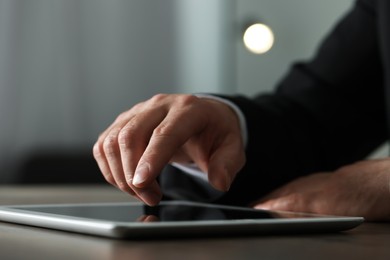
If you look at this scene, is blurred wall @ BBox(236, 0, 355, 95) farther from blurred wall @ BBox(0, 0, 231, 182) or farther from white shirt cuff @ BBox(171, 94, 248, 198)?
white shirt cuff @ BBox(171, 94, 248, 198)

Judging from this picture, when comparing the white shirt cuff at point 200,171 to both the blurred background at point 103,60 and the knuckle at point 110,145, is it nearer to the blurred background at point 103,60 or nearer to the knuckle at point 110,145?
the knuckle at point 110,145

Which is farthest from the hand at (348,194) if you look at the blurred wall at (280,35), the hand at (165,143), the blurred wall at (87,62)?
the blurred wall at (87,62)

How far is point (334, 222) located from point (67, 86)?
7.86ft

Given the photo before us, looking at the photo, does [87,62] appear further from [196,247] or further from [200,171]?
[196,247]

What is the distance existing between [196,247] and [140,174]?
16 cm

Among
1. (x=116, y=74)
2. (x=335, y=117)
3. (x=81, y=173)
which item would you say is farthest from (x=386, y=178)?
(x=116, y=74)

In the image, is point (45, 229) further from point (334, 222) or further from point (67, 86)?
point (67, 86)

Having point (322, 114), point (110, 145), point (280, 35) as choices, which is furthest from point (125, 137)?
point (280, 35)

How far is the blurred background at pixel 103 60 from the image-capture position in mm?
2709

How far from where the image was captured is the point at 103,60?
2879 mm

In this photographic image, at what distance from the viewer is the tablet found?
0.42 metres

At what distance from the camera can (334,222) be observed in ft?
1.53

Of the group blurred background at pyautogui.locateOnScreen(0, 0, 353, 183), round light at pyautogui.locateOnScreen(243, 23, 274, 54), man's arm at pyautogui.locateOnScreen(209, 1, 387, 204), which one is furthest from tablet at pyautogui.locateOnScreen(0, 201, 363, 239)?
round light at pyautogui.locateOnScreen(243, 23, 274, 54)

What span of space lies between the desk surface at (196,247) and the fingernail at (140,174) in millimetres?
88
